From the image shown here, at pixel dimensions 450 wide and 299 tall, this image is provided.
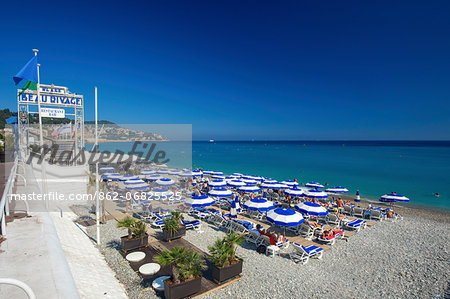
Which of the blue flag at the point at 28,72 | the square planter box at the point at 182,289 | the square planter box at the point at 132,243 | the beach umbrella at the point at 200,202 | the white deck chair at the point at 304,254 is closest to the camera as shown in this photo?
the square planter box at the point at 182,289

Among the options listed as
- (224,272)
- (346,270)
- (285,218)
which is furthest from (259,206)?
(224,272)

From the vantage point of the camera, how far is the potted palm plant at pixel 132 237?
7346 mm

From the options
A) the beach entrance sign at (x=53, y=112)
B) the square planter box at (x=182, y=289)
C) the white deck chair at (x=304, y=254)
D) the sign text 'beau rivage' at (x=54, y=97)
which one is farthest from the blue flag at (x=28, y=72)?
the white deck chair at (x=304, y=254)

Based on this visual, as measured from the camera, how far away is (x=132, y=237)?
7.54m

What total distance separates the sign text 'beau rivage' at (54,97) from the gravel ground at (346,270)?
39.6 feet

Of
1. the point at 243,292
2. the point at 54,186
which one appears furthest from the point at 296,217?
the point at 54,186

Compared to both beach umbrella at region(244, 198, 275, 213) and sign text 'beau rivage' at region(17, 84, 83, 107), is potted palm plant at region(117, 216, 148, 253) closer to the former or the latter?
beach umbrella at region(244, 198, 275, 213)

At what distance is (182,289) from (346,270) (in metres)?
5.37

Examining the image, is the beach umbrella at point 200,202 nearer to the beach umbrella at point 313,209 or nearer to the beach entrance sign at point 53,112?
the beach umbrella at point 313,209

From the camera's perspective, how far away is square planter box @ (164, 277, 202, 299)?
5.02 m

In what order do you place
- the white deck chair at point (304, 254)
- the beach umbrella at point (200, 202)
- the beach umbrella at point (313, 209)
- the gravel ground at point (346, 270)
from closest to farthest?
the gravel ground at point (346, 270), the white deck chair at point (304, 254), the beach umbrella at point (313, 209), the beach umbrella at point (200, 202)

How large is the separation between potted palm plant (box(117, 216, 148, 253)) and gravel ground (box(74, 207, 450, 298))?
393 mm

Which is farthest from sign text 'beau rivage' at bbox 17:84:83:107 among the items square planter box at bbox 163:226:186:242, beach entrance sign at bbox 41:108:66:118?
square planter box at bbox 163:226:186:242

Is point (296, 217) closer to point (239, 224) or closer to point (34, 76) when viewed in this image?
point (239, 224)
